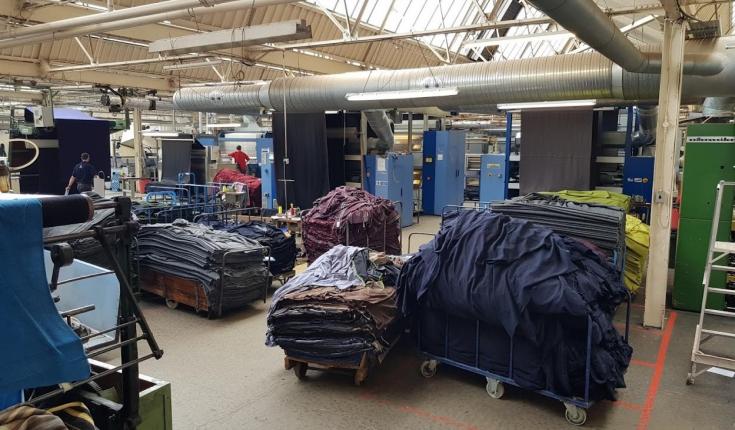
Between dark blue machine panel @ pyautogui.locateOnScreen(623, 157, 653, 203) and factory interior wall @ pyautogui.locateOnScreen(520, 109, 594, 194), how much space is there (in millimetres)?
551

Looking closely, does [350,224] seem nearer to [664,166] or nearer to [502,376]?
[502,376]

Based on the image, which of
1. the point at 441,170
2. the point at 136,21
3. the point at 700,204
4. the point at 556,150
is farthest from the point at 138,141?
the point at 700,204

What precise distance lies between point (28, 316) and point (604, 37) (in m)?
4.15

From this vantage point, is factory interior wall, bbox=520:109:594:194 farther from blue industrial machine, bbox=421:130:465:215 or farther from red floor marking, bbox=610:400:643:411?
red floor marking, bbox=610:400:643:411

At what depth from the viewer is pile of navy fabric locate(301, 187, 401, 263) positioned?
6.86 meters

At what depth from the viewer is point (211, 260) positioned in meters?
5.47

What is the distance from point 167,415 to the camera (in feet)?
6.77

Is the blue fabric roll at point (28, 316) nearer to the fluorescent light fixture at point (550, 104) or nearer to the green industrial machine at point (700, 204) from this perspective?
the green industrial machine at point (700, 204)

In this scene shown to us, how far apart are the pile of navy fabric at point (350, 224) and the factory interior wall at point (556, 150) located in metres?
2.64

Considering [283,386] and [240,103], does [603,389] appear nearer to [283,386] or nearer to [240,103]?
[283,386]

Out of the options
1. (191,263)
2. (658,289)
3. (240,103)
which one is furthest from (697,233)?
(240,103)

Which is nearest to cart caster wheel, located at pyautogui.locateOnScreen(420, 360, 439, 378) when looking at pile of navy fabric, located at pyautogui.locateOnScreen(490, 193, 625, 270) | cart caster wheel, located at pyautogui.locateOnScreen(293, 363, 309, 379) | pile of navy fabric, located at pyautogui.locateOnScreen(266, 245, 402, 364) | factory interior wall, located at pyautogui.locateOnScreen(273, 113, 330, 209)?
pile of navy fabric, located at pyautogui.locateOnScreen(266, 245, 402, 364)

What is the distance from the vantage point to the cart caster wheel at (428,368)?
13.8 feet

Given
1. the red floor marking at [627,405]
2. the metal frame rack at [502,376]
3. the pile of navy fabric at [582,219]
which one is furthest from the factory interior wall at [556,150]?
the red floor marking at [627,405]
